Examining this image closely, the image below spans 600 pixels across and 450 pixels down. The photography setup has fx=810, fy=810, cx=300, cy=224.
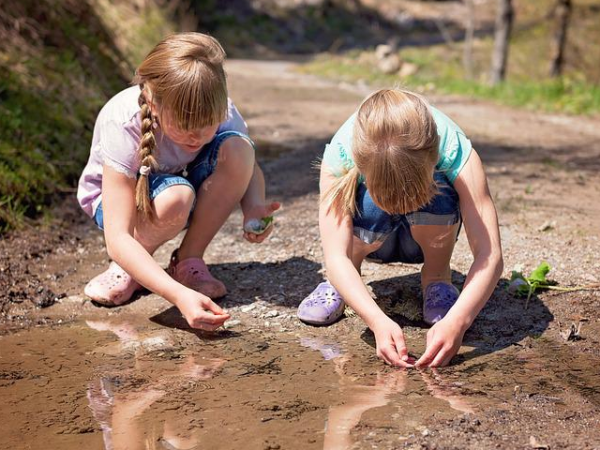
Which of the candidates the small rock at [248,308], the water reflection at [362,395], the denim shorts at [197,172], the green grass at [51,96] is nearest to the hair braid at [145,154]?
the denim shorts at [197,172]

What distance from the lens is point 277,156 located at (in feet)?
19.6

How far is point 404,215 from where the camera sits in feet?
9.37

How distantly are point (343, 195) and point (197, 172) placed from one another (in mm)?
802

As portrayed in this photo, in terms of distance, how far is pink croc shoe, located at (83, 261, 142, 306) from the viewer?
3258 millimetres

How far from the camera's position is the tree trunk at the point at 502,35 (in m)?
12.5

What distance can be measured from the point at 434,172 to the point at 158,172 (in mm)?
1111

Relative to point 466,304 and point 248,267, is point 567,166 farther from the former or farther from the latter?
point 466,304

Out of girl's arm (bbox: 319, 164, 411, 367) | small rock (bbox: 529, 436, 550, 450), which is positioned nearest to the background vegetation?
girl's arm (bbox: 319, 164, 411, 367)

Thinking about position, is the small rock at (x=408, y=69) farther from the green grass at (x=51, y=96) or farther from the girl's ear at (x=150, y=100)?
the girl's ear at (x=150, y=100)

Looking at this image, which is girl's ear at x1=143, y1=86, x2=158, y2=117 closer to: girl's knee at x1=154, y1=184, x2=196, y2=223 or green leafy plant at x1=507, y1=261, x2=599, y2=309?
girl's knee at x1=154, y1=184, x2=196, y2=223

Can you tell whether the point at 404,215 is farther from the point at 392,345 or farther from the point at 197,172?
the point at 197,172

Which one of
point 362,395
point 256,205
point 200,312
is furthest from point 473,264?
point 256,205

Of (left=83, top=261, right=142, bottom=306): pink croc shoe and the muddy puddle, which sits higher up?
the muddy puddle

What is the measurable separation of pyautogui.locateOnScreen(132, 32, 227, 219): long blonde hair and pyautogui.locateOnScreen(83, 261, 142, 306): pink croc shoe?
501mm
